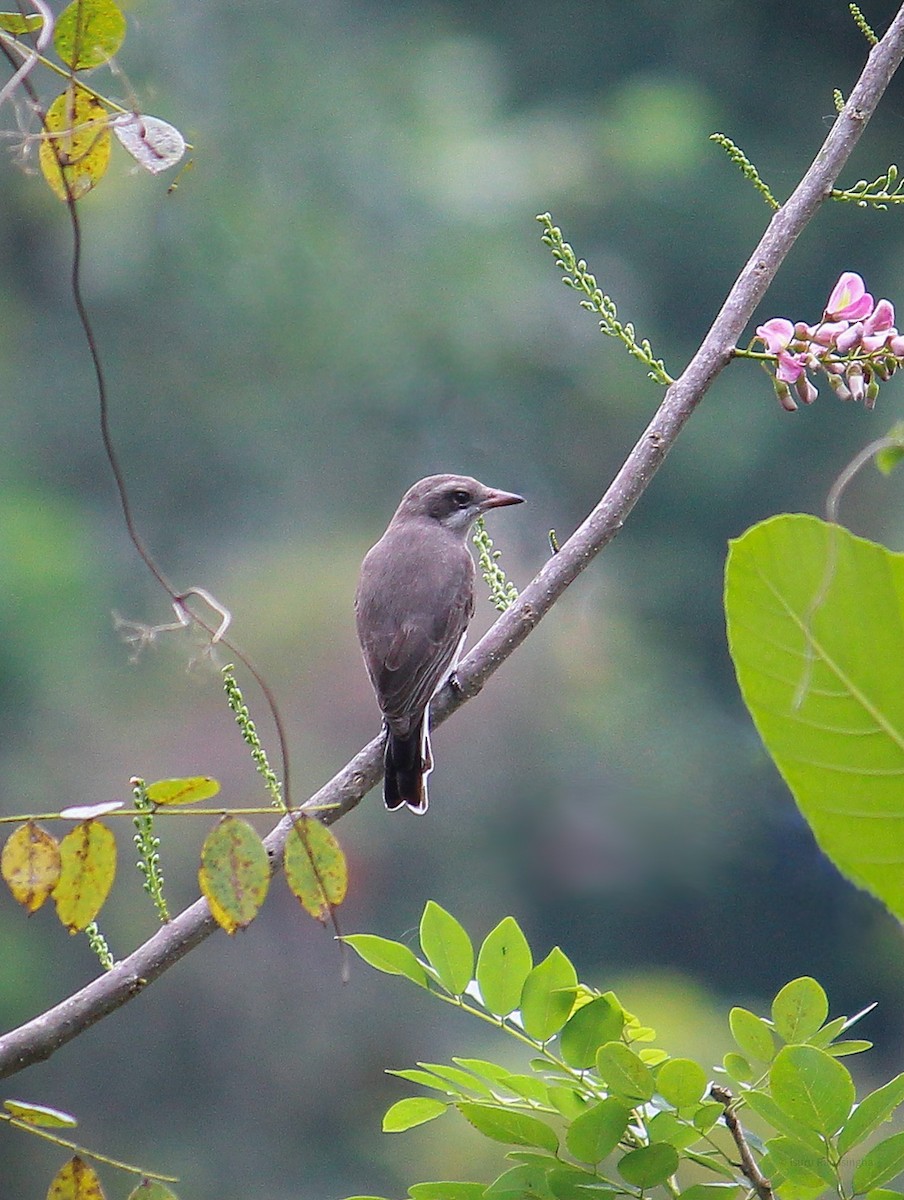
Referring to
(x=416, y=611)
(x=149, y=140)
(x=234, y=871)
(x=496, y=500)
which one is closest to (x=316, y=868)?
(x=234, y=871)

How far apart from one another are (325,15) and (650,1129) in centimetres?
608

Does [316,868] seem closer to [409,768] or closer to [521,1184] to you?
[521,1184]

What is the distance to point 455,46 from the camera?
228 inches

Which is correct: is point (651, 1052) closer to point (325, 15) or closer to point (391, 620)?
point (391, 620)

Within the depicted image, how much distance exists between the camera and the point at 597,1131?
2.15ft

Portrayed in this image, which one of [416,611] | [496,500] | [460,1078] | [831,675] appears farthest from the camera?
[496,500]

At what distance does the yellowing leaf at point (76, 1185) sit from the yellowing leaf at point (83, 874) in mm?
134

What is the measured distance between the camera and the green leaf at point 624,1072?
0.65 metres

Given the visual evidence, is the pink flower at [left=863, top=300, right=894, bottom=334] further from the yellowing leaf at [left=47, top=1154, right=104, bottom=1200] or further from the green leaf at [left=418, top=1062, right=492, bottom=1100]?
the yellowing leaf at [left=47, top=1154, right=104, bottom=1200]

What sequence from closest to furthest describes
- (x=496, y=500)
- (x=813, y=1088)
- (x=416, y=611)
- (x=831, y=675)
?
(x=831, y=675) < (x=813, y=1088) < (x=416, y=611) < (x=496, y=500)

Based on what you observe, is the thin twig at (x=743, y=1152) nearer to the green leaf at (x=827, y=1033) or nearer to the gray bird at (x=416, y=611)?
the green leaf at (x=827, y=1033)

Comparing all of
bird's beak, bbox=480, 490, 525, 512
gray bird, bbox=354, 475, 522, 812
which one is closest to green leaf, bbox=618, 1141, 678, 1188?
gray bird, bbox=354, 475, 522, 812

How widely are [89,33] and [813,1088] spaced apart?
640 mm

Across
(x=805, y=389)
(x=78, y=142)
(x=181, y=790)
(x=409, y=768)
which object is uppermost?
(x=78, y=142)
